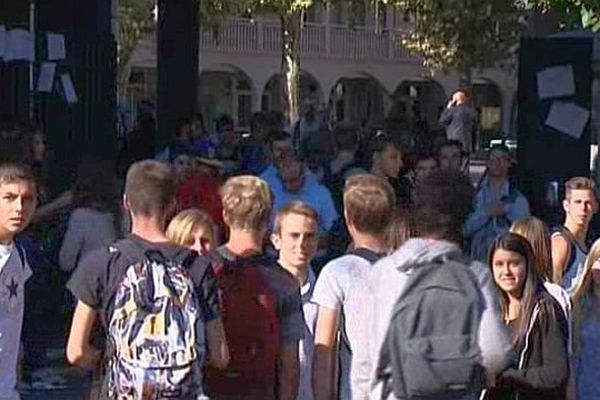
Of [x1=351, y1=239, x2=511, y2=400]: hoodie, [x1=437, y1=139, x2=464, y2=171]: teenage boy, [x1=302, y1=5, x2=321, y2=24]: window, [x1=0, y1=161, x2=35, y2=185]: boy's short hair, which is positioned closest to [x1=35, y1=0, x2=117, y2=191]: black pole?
[x1=437, y1=139, x2=464, y2=171]: teenage boy

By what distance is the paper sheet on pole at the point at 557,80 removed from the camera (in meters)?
13.7

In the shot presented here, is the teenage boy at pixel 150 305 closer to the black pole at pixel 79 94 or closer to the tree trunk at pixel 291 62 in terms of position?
the black pole at pixel 79 94

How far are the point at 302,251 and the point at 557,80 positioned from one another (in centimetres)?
756

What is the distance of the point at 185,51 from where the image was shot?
23188 millimetres

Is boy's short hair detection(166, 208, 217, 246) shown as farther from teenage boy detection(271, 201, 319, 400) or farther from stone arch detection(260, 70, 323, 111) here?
stone arch detection(260, 70, 323, 111)

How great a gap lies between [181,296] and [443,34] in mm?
40820

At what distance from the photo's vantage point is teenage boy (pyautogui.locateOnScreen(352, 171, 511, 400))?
524cm

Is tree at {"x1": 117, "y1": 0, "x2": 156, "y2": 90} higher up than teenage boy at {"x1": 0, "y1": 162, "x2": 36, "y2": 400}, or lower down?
higher up

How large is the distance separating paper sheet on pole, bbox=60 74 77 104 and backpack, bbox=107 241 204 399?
10.0m

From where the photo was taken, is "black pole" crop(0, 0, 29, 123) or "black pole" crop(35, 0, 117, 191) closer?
"black pole" crop(35, 0, 117, 191)

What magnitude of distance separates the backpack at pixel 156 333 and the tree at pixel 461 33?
33049 mm

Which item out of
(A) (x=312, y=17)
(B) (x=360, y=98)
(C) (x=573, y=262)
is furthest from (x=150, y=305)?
(B) (x=360, y=98)

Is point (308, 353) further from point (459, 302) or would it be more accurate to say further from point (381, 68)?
point (381, 68)

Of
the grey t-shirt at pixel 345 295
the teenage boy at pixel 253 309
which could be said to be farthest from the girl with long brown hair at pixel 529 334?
the teenage boy at pixel 253 309
